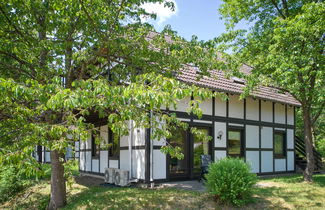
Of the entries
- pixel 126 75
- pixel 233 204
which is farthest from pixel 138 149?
pixel 233 204

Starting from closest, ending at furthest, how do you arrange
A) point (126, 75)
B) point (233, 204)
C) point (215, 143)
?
point (233, 204)
point (126, 75)
point (215, 143)

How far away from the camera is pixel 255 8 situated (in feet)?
37.8

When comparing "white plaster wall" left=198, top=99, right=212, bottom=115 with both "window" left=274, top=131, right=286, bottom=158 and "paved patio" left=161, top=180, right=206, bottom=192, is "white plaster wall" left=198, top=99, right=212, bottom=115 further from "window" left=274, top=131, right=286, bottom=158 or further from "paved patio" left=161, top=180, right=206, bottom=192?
"window" left=274, top=131, right=286, bottom=158

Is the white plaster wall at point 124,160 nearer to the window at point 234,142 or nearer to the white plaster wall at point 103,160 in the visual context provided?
the white plaster wall at point 103,160

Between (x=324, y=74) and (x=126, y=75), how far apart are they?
18.9 ft

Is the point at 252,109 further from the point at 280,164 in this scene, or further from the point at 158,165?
the point at 158,165

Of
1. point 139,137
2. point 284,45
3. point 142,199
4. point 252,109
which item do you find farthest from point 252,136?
point 142,199

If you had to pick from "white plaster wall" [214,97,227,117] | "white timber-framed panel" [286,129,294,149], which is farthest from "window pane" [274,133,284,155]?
"white plaster wall" [214,97,227,117]

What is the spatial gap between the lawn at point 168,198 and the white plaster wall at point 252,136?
2.59 metres

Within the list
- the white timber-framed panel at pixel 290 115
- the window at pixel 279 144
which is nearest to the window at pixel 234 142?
the window at pixel 279 144

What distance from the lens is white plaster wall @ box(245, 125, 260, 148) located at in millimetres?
12289

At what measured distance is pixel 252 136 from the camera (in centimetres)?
1247

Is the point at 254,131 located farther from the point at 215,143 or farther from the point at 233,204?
the point at 233,204

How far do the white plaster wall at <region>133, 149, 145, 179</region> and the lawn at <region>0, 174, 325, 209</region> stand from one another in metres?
0.61
